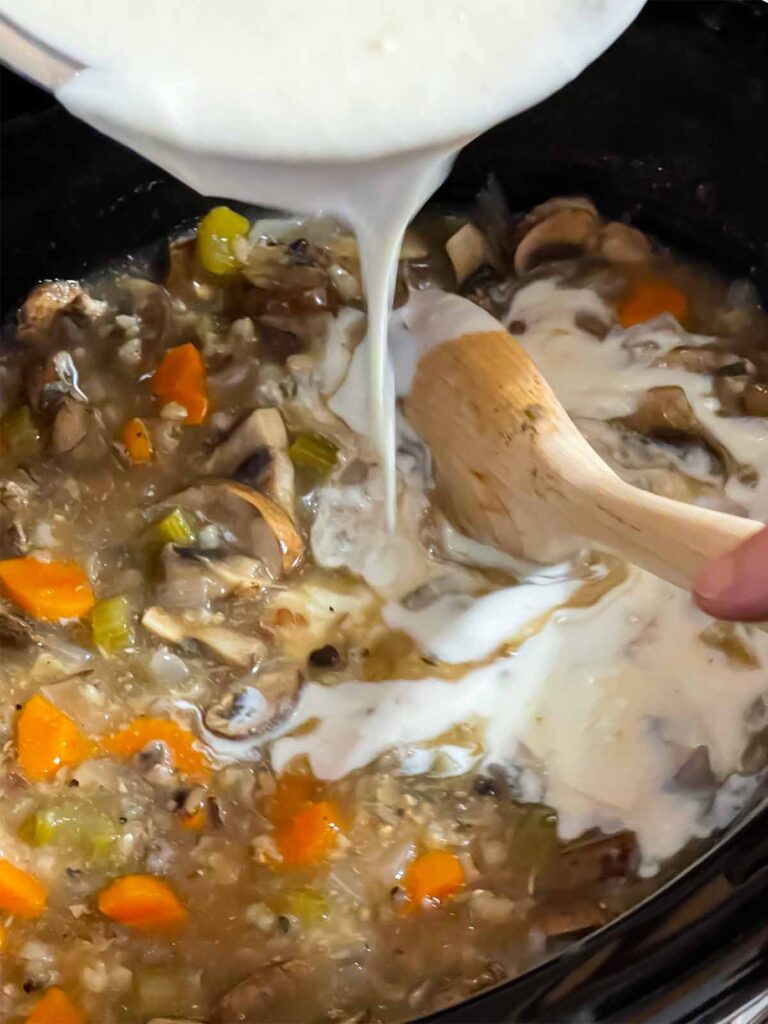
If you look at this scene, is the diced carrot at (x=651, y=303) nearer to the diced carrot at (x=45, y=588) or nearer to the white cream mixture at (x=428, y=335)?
the white cream mixture at (x=428, y=335)

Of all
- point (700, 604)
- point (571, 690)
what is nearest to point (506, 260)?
point (571, 690)

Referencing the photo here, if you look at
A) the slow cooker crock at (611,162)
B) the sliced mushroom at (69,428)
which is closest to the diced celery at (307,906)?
the slow cooker crock at (611,162)

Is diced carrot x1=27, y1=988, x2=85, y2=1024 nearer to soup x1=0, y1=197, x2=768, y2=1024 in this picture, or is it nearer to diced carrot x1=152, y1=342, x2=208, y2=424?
soup x1=0, y1=197, x2=768, y2=1024

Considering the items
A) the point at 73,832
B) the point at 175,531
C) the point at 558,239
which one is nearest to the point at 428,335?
the point at 558,239

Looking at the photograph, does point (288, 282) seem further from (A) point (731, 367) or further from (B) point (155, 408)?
(A) point (731, 367)

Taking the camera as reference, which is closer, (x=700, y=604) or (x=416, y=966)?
(x=700, y=604)

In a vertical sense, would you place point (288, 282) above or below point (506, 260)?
below
